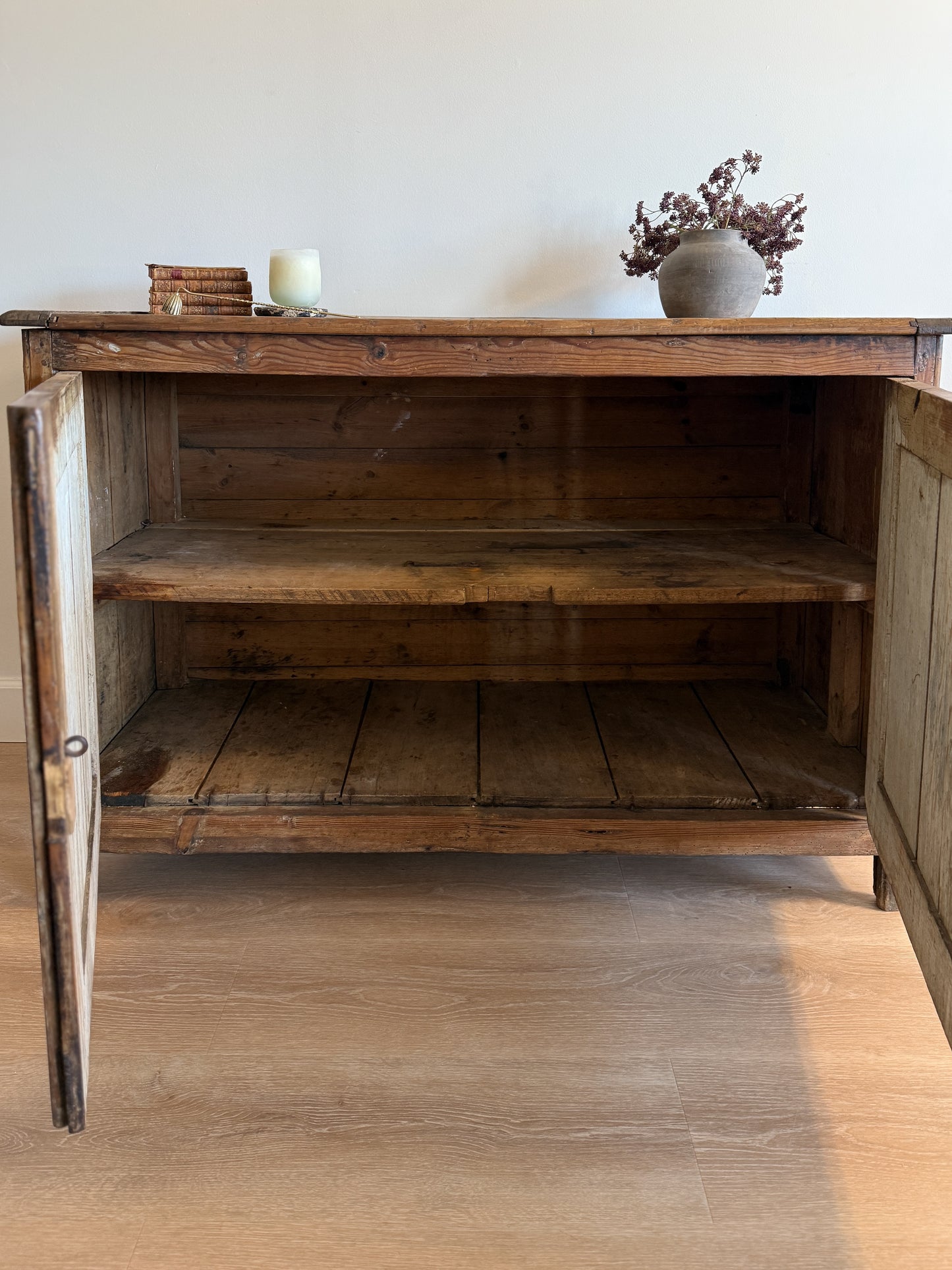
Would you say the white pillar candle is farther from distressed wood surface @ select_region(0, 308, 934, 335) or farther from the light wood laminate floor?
the light wood laminate floor

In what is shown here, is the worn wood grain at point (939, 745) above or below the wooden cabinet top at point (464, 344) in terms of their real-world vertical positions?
below

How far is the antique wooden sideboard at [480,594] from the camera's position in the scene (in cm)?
123

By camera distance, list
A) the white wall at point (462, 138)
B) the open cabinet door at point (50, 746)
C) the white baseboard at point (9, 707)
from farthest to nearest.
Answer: the white baseboard at point (9, 707) → the white wall at point (462, 138) → the open cabinet door at point (50, 746)

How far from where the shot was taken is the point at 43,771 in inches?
37.9

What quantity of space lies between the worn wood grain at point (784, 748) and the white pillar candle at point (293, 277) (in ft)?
3.33

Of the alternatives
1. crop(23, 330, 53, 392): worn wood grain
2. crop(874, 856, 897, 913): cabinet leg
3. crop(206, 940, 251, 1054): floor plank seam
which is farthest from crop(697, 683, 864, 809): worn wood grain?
crop(23, 330, 53, 392): worn wood grain

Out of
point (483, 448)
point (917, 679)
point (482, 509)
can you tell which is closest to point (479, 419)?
point (483, 448)

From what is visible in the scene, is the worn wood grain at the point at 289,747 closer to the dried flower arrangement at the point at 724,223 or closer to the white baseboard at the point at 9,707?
the white baseboard at the point at 9,707

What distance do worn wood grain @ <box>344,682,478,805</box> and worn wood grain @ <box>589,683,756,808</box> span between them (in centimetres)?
24

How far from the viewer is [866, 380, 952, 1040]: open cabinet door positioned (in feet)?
3.73

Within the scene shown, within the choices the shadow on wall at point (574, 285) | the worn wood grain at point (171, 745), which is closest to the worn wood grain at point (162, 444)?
the worn wood grain at point (171, 745)

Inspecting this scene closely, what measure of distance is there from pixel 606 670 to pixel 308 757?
2.26 ft

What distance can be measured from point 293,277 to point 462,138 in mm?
529

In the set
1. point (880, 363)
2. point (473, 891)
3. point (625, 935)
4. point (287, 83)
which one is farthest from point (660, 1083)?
point (287, 83)
